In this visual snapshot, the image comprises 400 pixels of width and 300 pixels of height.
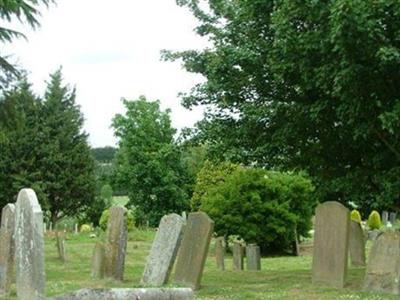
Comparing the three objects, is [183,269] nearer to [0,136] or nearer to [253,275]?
[253,275]

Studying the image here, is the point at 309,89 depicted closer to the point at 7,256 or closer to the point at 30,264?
the point at 30,264

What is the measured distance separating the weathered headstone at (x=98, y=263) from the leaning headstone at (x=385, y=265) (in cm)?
559

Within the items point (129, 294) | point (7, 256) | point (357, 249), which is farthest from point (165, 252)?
point (357, 249)

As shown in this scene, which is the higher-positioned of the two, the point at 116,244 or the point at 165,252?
the point at 116,244

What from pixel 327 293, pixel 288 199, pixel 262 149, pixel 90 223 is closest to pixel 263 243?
pixel 288 199

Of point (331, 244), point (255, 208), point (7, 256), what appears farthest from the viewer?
point (255, 208)

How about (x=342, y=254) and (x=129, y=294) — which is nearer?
(x=129, y=294)

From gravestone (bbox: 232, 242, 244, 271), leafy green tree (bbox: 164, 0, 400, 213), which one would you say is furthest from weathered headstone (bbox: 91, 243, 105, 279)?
gravestone (bbox: 232, 242, 244, 271)

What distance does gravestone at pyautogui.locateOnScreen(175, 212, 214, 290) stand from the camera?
1222 cm

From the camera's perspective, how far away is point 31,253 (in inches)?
367

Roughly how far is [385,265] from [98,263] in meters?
6.10

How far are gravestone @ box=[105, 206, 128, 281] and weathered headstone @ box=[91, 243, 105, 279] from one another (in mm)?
125

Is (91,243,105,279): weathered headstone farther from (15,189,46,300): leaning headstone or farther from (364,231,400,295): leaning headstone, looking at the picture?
(364,231,400,295): leaning headstone

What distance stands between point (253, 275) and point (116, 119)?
143 ft
